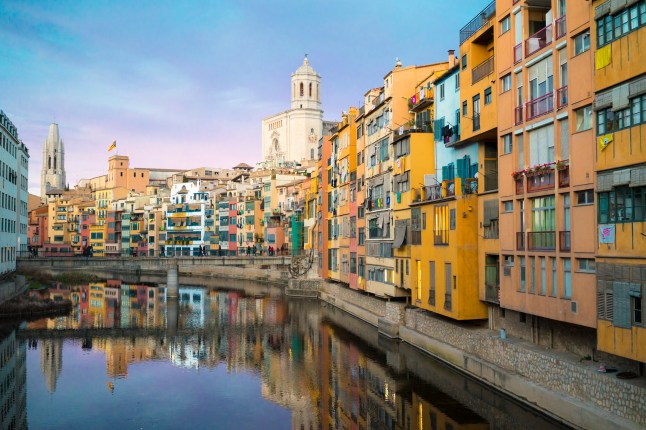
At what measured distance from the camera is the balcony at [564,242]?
24.5 m

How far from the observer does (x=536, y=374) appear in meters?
25.7

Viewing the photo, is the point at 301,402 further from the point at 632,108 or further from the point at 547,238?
the point at 632,108

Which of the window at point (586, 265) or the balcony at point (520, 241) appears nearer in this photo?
the window at point (586, 265)

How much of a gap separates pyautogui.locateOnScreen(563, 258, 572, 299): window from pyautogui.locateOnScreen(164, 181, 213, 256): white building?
4392 inches

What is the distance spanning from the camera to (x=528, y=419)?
24562mm

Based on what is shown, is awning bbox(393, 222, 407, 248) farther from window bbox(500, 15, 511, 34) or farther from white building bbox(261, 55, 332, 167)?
white building bbox(261, 55, 332, 167)

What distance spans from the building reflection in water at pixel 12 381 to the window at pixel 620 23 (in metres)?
26.9

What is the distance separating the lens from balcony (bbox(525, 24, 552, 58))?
26125 millimetres

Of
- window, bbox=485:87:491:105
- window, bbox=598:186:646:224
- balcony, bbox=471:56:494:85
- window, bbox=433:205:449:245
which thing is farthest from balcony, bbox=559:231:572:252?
balcony, bbox=471:56:494:85

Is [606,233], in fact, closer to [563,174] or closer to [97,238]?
[563,174]

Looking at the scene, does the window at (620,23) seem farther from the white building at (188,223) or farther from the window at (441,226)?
the white building at (188,223)

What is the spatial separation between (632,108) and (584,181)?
12.0 feet

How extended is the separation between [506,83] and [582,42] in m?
6.18

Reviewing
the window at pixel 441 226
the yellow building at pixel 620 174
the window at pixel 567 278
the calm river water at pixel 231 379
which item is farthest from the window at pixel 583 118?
the window at pixel 441 226
